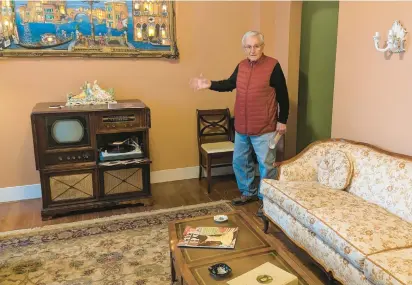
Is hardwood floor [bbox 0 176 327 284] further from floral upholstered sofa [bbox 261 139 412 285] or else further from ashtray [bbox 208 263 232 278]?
ashtray [bbox 208 263 232 278]

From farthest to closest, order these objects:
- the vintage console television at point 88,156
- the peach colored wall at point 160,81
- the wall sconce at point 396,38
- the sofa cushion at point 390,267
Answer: the peach colored wall at point 160,81 → the vintage console television at point 88,156 → the wall sconce at point 396,38 → the sofa cushion at point 390,267

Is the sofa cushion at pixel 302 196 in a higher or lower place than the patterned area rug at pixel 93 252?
higher

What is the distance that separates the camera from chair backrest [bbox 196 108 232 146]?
4137mm

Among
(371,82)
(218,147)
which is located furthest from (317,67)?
(218,147)

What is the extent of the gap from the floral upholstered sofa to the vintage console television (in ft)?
4.00

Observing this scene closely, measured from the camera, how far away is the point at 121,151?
3.35m

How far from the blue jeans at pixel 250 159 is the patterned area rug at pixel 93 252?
545mm

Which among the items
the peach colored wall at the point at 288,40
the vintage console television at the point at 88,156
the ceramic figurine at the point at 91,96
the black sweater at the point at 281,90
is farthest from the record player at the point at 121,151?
the peach colored wall at the point at 288,40

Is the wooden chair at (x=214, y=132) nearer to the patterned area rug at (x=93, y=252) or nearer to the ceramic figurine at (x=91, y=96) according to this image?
the patterned area rug at (x=93, y=252)

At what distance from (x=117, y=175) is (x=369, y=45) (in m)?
2.30

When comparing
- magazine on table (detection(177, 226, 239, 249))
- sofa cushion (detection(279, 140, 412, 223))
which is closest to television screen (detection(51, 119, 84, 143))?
magazine on table (detection(177, 226, 239, 249))

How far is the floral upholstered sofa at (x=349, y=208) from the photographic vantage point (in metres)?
1.88

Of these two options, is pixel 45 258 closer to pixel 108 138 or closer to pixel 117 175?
pixel 117 175

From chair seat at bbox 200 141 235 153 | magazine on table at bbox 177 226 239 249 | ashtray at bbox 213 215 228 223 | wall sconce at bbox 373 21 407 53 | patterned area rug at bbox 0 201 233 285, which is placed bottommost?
patterned area rug at bbox 0 201 233 285
